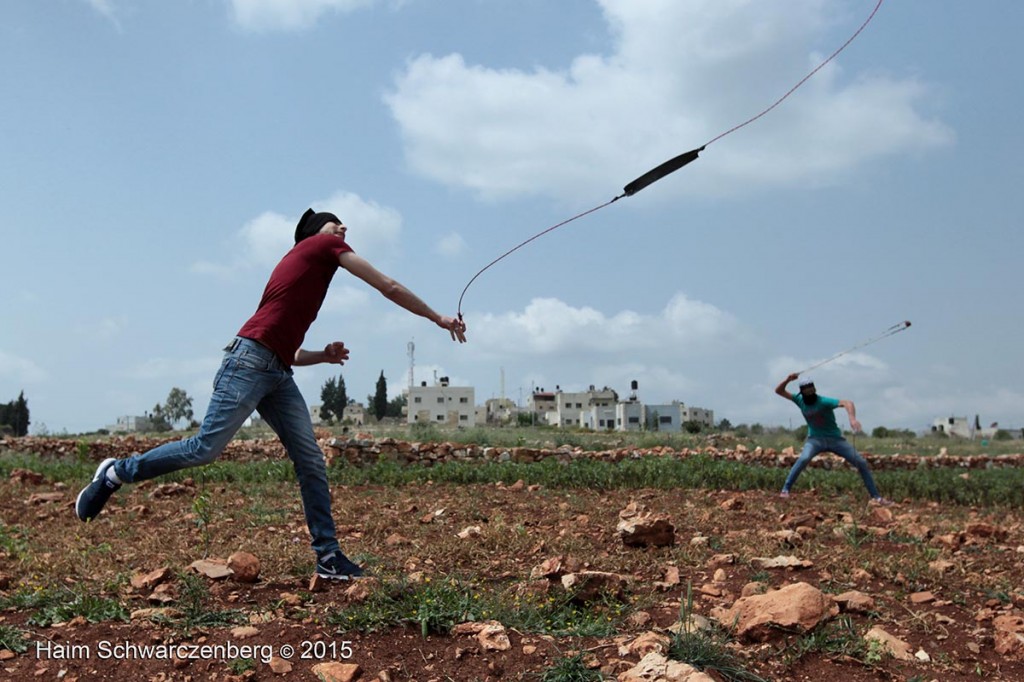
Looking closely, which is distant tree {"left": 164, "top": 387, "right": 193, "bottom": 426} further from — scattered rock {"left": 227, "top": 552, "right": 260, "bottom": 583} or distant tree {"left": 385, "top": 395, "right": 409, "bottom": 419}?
scattered rock {"left": 227, "top": 552, "right": 260, "bottom": 583}

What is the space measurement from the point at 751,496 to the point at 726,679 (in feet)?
21.4

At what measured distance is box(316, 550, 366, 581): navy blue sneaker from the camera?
4.61m

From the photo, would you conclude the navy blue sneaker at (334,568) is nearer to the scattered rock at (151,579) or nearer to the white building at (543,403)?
the scattered rock at (151,579)

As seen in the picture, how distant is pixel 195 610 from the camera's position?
404 cm

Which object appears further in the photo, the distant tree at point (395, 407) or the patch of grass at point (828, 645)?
the distant tree at point (395, 407)

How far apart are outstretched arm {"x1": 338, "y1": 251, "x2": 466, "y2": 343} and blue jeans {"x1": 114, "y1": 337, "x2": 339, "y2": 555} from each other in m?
0.62

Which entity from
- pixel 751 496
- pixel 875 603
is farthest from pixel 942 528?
pixel 875 603

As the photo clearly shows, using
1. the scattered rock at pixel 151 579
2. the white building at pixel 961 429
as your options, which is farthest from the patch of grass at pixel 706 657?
the white building at pixel 961 429

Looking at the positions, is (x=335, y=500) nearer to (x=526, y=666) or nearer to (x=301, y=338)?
(x=301, y=338)

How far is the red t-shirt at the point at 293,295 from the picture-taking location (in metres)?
4.54

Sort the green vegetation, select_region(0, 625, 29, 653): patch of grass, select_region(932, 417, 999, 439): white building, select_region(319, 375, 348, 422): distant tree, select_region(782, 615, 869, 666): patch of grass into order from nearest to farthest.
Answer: select_region(0, 625, 29, 653): patch of grass
select_region(782, 615, 869, 666): patch of grass
the green vegetation
select_region(932, 417, 999, 439): white building
select_region(319, 375, 348, 422): distant tree

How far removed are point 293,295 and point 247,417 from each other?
2.22 feet

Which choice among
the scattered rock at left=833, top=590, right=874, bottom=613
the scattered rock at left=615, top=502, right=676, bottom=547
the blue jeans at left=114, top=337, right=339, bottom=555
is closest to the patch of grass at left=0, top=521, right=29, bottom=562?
the blue jeans at left=114, top=337, right=339, bottom=555

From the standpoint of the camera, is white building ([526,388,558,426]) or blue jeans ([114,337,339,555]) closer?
blue jeans ([114,337,339,555])
